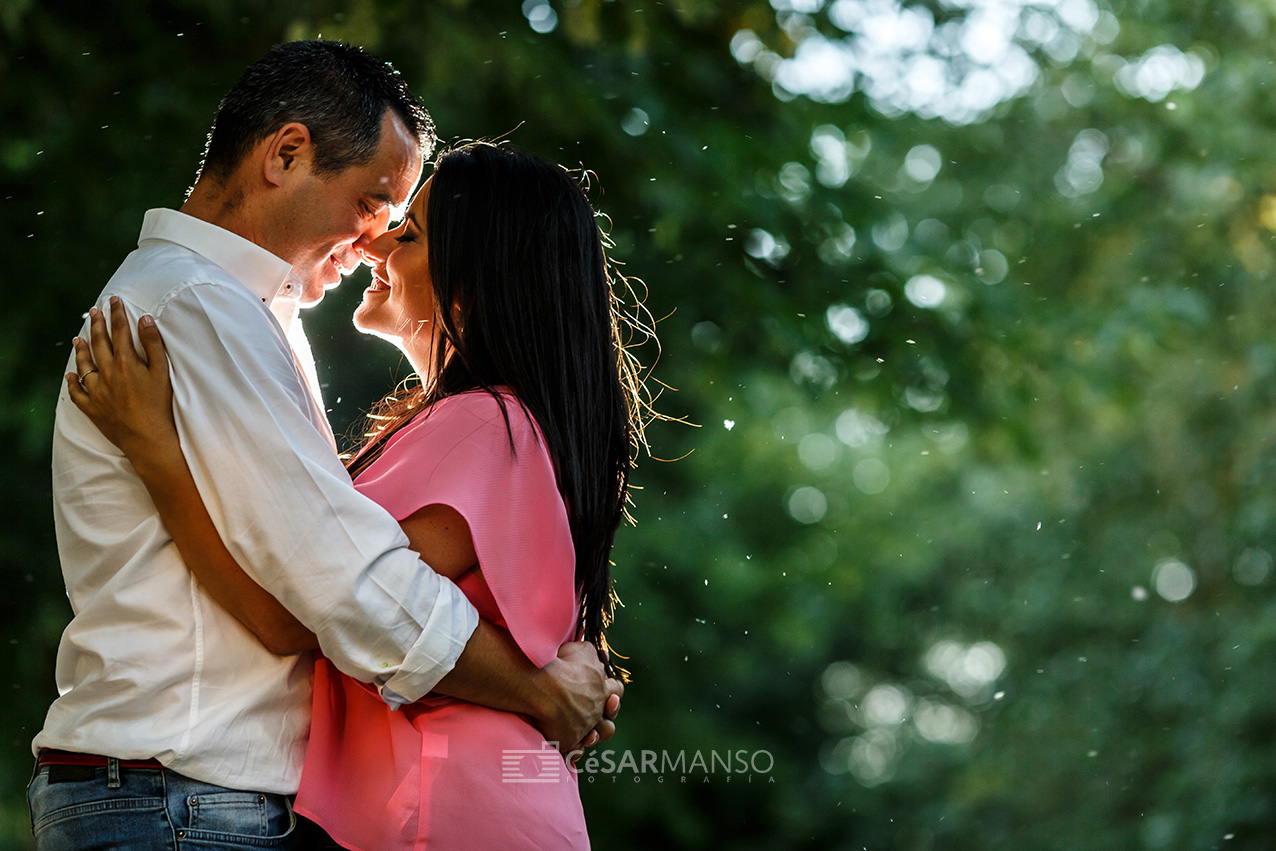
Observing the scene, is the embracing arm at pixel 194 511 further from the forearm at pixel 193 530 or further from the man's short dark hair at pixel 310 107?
the man's short dark hair at pixel 310 107

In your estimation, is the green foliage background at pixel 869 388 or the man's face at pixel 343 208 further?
the green foliage background at pixel 869 388

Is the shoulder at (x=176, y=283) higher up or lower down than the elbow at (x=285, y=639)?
higher up

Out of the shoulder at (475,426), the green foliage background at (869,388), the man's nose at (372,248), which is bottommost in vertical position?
the green foliage background at (869,388)

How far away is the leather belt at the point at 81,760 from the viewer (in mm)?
1464

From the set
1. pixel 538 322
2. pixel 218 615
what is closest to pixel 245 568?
pixel 218 615

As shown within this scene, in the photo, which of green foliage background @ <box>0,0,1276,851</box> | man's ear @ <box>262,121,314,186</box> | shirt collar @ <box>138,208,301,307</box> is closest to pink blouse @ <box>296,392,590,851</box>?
shirt collar @ <box>138,208,301,307</box>

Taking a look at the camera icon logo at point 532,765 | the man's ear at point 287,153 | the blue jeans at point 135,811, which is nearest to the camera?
the blue jeans at point 135,811

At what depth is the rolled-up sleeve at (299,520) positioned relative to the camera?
148 cm

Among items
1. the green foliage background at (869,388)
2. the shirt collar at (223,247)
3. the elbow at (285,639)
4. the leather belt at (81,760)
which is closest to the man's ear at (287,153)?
the shirt collar at (223,247)

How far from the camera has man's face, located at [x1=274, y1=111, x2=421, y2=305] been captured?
6.09ft

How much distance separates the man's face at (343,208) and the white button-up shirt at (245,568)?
0.27 meters

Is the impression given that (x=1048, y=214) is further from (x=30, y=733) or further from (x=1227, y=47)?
(x=30, y=733)

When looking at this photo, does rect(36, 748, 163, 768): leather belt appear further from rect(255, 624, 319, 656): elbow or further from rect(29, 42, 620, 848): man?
rect(255, 624, 319, 656): elbow

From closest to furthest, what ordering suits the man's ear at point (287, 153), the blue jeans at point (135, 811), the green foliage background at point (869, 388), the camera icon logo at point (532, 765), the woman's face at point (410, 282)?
the blue jeans at point (135, 811), the camera icon logo at point (532, 765), the man's ear at point (287, 153), the woman's face at point (410, 282), the green foliage background at point (869, 388)
